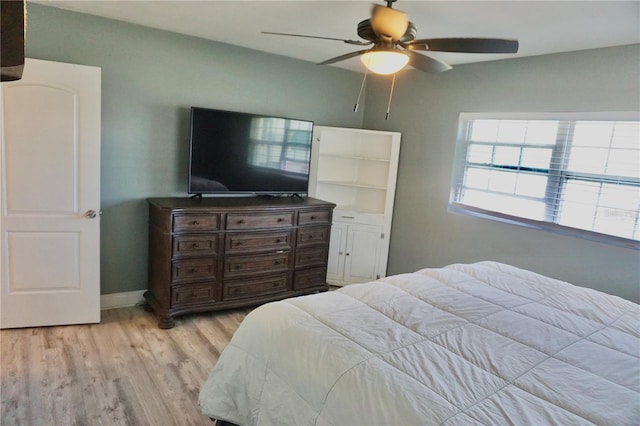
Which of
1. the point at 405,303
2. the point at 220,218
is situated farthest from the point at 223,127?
Result: the point at 405,303

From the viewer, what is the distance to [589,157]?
3.19m

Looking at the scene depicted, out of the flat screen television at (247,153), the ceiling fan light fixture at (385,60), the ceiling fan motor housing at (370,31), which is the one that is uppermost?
the ceiling fan motor housing at (370,31)

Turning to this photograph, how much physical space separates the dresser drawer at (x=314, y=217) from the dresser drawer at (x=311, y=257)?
28 centimetres

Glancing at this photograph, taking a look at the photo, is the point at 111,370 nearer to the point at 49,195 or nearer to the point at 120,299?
the point at 120,299

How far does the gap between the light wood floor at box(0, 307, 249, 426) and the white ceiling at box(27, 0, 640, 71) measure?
2.44 metres

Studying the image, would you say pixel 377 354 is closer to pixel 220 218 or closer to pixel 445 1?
pixel 445 1

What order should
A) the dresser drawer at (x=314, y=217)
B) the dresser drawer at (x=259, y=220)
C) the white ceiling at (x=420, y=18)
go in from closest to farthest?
1. the white ceiling at (x=420, y=18)
2. the dresser drawer at (x=259, y=220)
3. the dresser drawer at (x=314, y=217)

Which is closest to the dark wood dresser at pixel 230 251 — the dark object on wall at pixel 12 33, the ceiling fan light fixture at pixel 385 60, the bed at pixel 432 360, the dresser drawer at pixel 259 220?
the dresser drawer at pixel 259 220

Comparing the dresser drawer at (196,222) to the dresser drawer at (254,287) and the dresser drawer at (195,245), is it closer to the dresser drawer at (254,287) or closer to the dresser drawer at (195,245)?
the dresser drawer at (195,245)

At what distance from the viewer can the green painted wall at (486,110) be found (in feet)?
9.89

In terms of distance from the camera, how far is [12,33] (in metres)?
0.86

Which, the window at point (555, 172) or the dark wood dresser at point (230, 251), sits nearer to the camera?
the window at point (555, 172)

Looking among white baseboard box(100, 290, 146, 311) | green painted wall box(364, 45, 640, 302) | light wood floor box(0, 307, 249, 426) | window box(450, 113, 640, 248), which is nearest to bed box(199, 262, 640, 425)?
light wood floor box(0, 307, 249, 426)

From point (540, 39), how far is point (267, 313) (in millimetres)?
2722
